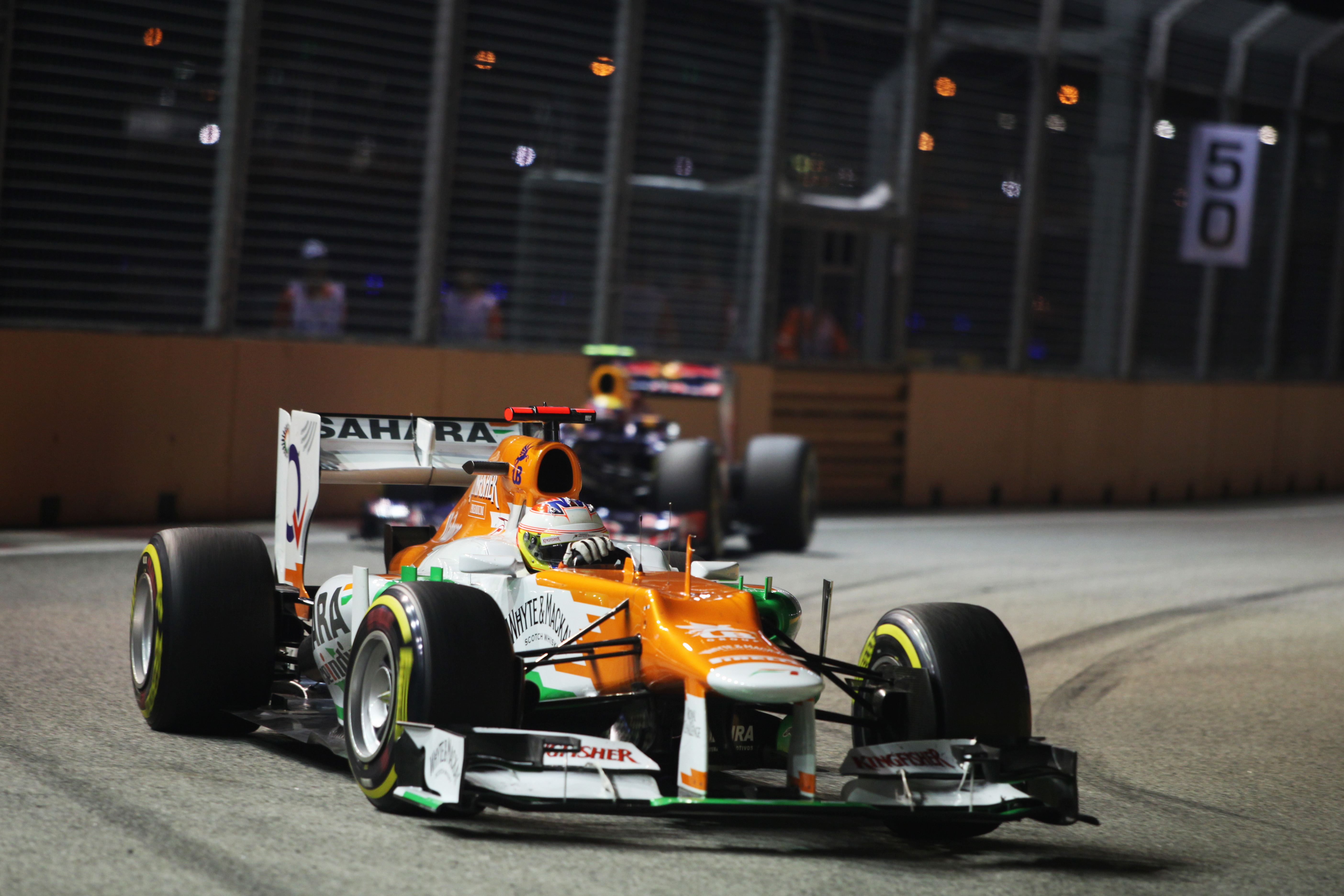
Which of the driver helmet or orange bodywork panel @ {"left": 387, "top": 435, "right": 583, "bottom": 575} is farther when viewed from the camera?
orange bodywork panel @ {"left": 387, "top": 435, "right": 583, "bottom": 575}

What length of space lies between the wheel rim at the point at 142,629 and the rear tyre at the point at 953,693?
2.69 m

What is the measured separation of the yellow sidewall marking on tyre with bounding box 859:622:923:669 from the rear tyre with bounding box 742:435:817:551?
6746mm

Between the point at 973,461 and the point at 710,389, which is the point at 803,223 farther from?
the point at 710,389

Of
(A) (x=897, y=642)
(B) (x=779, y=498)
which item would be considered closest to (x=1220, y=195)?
(B) (x=779, y=498)

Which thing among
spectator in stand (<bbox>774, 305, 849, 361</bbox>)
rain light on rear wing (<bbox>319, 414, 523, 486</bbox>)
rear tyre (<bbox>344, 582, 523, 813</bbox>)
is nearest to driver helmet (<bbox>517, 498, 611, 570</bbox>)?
rain light on rear wing (<bbox>319, 414, 523, 486</bbox>)

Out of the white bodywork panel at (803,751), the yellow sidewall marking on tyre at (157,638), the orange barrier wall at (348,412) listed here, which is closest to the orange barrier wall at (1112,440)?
the orange barrier wall at (348,412)

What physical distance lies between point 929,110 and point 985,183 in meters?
1.16

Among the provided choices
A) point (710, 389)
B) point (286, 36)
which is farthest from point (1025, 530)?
point (286, 36)

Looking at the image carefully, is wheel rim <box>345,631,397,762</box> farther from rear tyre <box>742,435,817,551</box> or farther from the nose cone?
rear tyre <box>742,435,817,551</box>

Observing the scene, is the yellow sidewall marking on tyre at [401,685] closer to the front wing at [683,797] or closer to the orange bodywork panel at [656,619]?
the front wing at [683,797]

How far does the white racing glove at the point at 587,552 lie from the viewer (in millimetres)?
5238

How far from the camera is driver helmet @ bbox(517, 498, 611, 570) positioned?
5426 millimetres

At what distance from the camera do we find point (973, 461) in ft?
59.1

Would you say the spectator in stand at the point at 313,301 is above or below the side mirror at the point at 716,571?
above
